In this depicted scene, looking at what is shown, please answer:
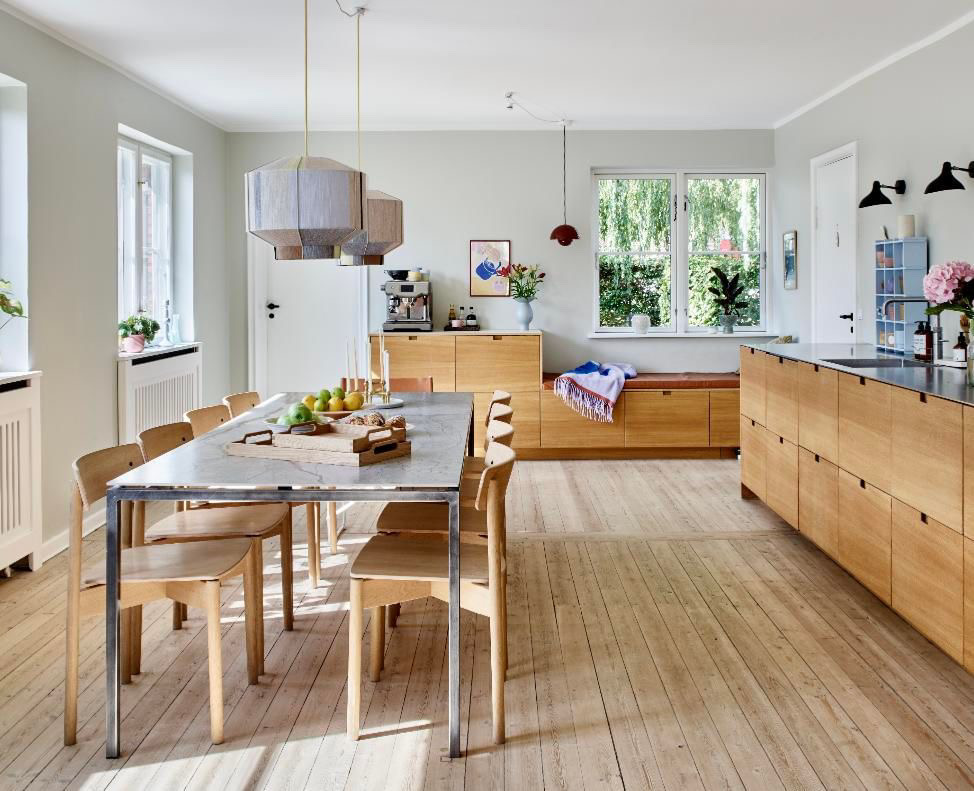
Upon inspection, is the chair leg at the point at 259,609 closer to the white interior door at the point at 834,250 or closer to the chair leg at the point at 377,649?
the chair leg at the point at 377,649

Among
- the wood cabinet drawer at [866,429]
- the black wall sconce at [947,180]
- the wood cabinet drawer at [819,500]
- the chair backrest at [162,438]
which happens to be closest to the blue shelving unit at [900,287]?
the black wall sconce at [947,180]

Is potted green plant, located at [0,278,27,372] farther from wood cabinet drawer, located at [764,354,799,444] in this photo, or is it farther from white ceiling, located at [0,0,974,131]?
wood cabinet drawer, located at [764,354,799,444]

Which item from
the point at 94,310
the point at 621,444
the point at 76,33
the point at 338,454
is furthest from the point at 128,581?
the point at 621,444

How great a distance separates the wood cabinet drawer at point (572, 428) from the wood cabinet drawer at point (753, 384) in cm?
170

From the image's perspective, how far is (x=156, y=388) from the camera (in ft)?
20.1

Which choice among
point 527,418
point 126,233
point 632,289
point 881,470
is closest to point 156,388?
point 126,233

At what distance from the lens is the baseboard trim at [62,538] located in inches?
185

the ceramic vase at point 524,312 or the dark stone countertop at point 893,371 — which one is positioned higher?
the ceramic vase at point 524,312

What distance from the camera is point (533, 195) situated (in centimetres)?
786

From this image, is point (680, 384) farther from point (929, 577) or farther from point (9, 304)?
point (9, 304)

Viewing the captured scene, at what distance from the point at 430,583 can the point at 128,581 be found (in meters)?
0.86

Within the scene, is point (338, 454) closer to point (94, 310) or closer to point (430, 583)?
point (430, 583)

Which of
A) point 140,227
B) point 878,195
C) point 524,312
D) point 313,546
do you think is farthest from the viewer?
point 524,312

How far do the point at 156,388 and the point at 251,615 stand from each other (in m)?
A: 3.37
